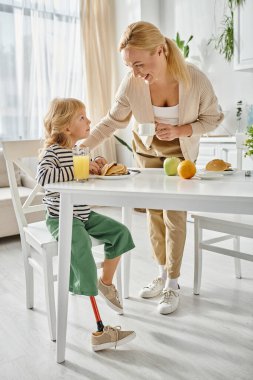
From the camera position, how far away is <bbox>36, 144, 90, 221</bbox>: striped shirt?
1.54 meters

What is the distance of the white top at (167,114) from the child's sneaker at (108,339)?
0.96 meters

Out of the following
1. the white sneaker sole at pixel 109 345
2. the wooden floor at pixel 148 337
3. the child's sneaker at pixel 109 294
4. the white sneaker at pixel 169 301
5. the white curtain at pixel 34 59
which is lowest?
the wooden floor at pixel 148 337

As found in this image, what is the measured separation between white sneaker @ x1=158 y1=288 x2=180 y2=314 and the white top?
824mm

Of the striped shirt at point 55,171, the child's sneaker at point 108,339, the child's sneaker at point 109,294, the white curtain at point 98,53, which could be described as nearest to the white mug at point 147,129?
the striped shirt at point 55,171

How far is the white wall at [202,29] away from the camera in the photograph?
405 cm

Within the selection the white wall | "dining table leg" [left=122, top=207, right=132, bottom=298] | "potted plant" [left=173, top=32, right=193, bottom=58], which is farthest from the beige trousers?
"potted plant" [left=173, top=32, right=193, bottom=58]

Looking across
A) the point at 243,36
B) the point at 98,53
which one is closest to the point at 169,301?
the point at 243,36

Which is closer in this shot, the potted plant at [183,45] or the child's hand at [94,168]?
the child's hand at [94,168]

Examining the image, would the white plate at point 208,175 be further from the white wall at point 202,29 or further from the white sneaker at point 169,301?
the white wall at point 202,29

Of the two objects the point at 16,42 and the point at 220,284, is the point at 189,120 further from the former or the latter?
the point at 16,42

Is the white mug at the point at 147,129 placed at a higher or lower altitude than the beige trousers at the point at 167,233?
higher

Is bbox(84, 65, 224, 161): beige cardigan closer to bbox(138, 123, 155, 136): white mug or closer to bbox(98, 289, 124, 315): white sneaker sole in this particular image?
bbox(138, 123, 155, 136): white mug

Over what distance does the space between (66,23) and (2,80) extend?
3.39 feet

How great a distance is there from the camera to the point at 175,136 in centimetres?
176
